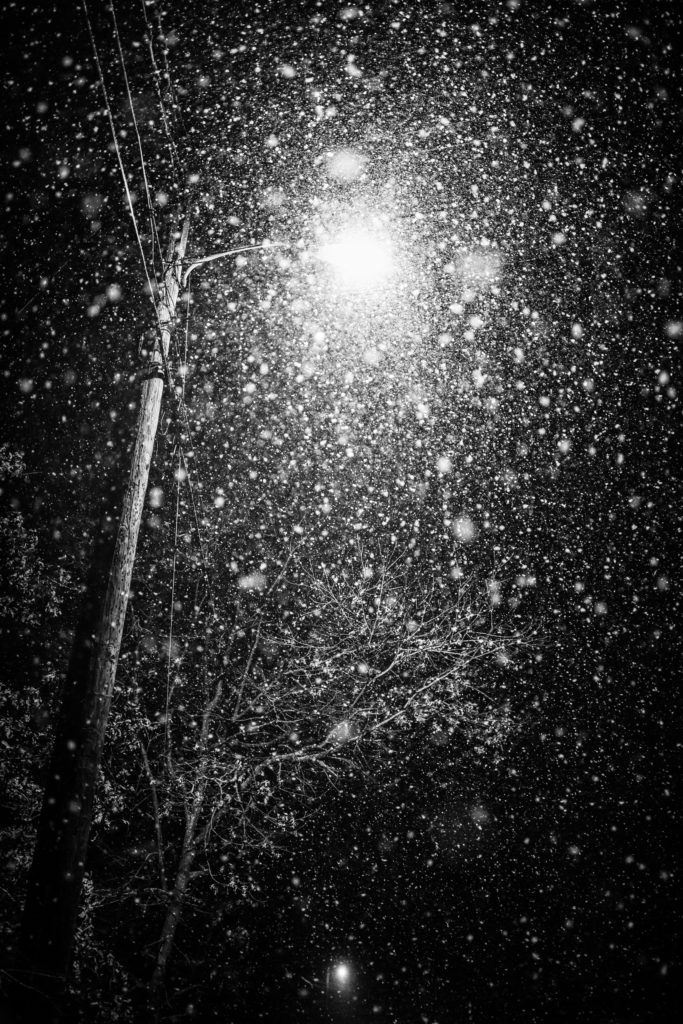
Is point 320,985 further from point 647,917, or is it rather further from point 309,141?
point 309,141

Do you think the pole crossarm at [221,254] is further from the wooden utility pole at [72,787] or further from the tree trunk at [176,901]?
the tree trunk at [176,901]

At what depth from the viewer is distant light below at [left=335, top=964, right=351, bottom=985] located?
23.1 meters

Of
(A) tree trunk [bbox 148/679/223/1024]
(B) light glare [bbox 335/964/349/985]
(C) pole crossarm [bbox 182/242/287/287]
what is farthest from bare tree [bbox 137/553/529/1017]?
(B) light glare [bbox 335/964/349/985]

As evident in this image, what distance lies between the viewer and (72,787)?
7.43 feet

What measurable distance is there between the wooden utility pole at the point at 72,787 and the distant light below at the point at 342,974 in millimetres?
27246

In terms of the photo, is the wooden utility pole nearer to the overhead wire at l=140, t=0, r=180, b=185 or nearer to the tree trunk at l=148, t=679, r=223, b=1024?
the overhead wire at l=140, t=0, r=180, b=185

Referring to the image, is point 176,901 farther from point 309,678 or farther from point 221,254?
point 221,254

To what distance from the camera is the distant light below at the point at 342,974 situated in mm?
23066

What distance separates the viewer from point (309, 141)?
5406 mm

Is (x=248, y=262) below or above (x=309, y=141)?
below

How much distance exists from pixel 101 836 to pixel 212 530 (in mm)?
7633

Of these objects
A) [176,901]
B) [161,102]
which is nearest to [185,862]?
[176,901]

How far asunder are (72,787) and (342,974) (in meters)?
28.0

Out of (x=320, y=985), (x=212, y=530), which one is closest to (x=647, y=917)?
(x=320, y=985)
